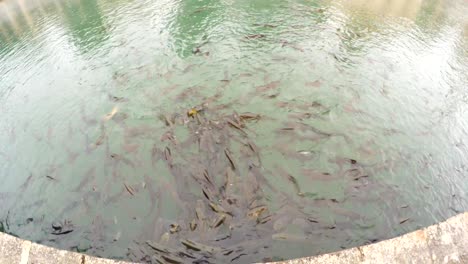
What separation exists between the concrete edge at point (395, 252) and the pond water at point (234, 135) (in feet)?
5.21

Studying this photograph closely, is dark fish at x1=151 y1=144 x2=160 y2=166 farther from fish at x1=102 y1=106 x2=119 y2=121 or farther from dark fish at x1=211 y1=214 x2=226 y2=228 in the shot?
dark fish at x1=211 y1=214 x2=226 y2=228

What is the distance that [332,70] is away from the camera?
9406mm

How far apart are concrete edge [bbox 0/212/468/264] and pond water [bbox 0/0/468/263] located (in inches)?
62.5

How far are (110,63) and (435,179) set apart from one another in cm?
1001

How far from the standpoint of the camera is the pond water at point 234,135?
5.27m

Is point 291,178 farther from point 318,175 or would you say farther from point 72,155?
point 72,155

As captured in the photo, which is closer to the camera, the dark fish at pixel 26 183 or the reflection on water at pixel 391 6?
the dark fish at pixel 26 183

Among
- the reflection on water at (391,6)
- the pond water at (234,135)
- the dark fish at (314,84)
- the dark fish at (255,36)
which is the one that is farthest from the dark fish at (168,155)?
the reflection on water at (391,6)

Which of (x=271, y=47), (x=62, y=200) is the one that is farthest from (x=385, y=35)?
(x=62, y=200)

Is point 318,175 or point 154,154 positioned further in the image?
point 154,154

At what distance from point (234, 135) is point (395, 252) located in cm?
425

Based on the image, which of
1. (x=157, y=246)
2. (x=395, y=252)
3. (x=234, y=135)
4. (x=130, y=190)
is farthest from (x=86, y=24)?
(x=395, y=252)

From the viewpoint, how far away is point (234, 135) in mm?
6984

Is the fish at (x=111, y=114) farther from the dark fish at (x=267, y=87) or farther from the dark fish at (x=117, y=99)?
the dark fish at (x=267, y=87)
